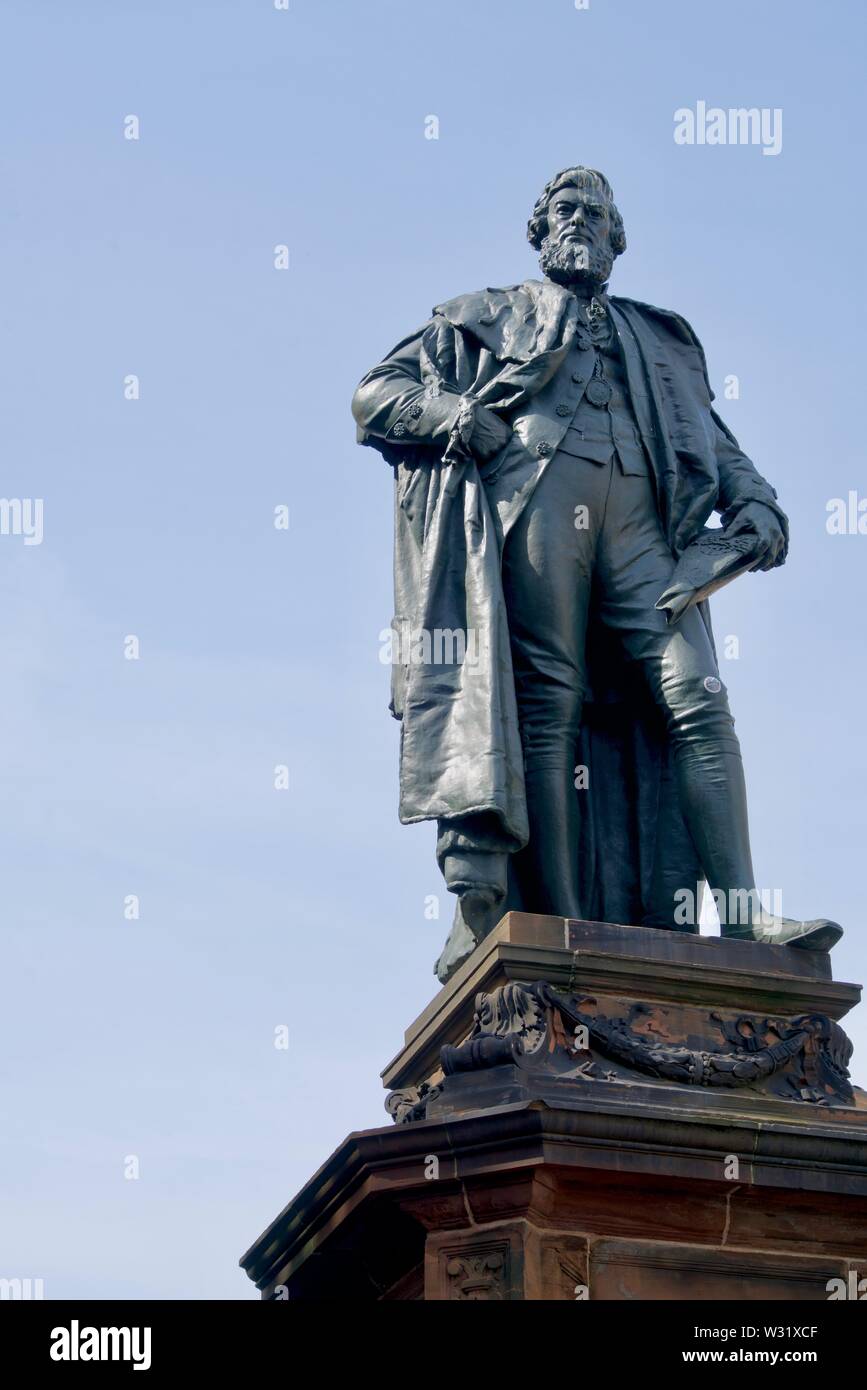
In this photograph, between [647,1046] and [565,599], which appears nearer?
[647,1046]

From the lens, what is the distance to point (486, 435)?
12758 mm

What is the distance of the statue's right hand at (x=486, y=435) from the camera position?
41.8ft

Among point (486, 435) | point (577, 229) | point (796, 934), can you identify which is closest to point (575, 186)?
point (577, 229)

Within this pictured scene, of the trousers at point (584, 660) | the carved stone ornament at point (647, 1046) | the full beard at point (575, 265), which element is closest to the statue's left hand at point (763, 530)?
the trousers at point (584, 660)

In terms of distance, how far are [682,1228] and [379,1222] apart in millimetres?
1533

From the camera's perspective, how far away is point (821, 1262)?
10.4 meters

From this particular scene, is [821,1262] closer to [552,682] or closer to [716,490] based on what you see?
[552,682]

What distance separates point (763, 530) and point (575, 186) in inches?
99.1

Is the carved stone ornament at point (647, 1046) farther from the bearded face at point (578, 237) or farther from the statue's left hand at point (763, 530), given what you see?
the bearded face at point (578, 237)

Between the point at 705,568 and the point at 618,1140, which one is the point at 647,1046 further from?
the point at 705,568

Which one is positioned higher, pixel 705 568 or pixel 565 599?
pixel 705 568

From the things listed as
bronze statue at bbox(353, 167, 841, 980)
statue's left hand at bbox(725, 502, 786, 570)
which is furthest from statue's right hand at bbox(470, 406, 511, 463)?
statue's left hand at bbox(725, 502, 786, 570)

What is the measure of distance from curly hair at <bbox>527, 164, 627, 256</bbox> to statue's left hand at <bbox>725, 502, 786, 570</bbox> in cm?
202
